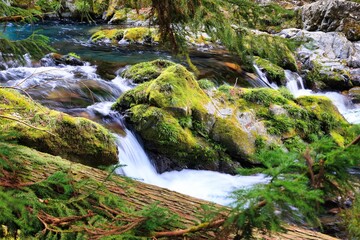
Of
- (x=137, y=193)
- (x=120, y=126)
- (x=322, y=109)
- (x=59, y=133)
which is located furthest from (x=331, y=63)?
(x=137, y=193)

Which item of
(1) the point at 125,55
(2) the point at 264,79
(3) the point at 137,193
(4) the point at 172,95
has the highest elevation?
(3) the point at 137,193

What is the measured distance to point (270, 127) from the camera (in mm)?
7598

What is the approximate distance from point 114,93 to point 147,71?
1.08m

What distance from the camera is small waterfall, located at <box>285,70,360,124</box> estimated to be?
12.1 metres

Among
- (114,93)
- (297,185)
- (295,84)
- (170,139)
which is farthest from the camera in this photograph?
(295,84)

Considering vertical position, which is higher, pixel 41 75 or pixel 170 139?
pixel 41 75

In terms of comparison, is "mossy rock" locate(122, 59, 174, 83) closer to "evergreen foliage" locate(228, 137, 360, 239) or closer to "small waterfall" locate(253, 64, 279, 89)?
"small waterfall" locate(253, 64, 279, 89)

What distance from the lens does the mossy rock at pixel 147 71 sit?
887 centimetres

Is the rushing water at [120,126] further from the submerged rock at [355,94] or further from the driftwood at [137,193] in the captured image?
the submerged rock at [355,94]

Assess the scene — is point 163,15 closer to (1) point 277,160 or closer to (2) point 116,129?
(1) point 277,160

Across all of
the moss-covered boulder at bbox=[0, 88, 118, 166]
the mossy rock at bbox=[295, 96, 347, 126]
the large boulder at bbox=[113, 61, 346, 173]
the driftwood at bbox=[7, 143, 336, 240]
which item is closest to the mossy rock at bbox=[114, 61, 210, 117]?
Result: the large boulder at bbox=[113, 61, 346, 173]

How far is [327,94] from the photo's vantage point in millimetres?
13312

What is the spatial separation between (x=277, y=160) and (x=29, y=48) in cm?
263

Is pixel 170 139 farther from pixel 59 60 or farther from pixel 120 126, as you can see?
pixel 59 60
